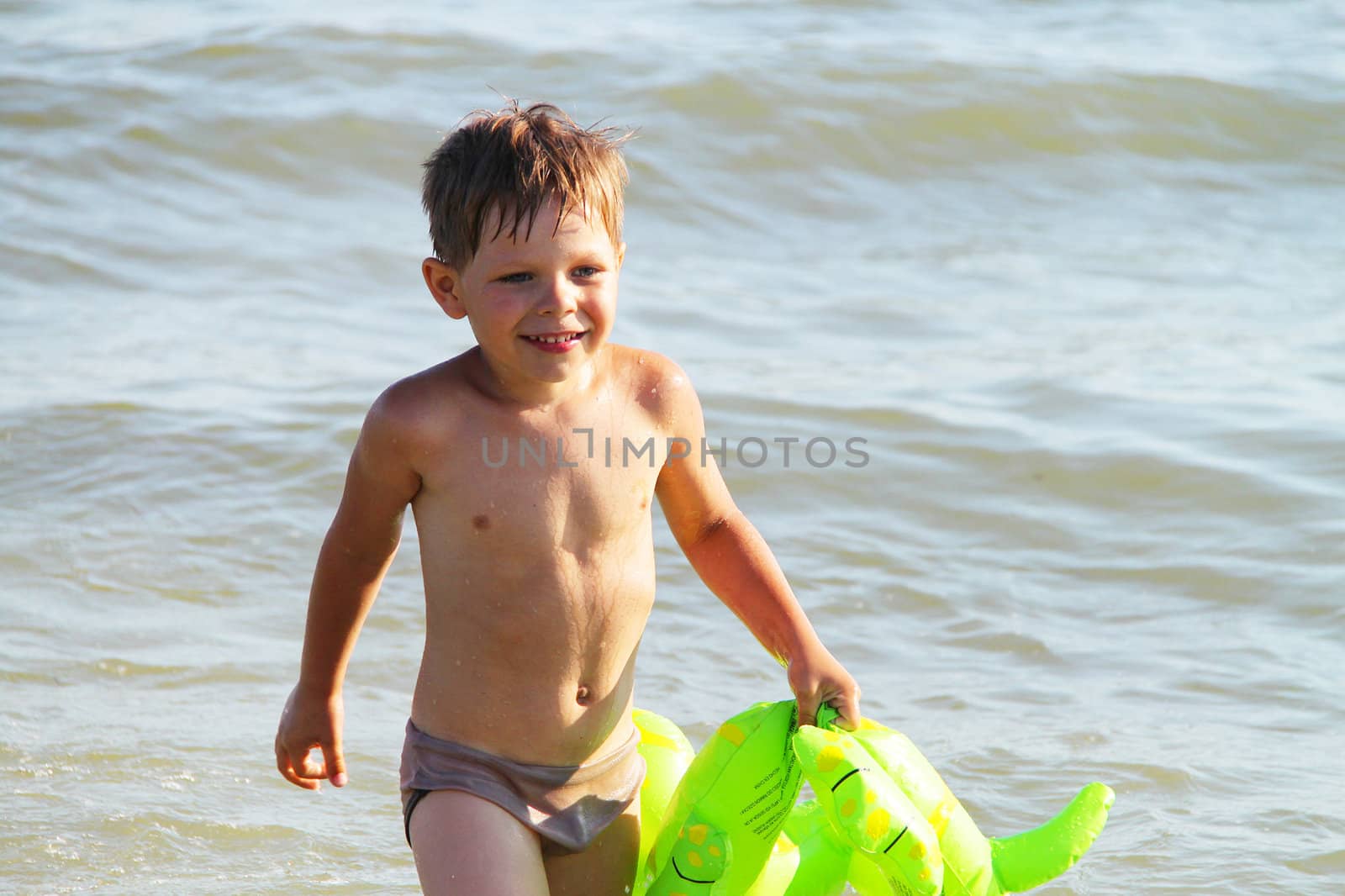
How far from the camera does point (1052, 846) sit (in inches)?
95.9

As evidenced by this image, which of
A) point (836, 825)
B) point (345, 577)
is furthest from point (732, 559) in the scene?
point (345, 577)

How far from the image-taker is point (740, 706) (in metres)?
4.01

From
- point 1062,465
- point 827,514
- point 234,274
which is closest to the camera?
point 827,514

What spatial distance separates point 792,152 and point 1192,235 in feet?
8.42

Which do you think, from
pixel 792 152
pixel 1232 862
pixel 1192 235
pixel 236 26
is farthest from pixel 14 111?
pixel 1232 862

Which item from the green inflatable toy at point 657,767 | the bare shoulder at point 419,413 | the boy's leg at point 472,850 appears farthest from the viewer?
the green inflatable toy at point 657,767

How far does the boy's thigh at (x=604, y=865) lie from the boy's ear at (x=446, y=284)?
2.94ft

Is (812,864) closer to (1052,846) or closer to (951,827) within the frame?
(951,827)

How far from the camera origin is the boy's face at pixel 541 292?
2355 millimetres

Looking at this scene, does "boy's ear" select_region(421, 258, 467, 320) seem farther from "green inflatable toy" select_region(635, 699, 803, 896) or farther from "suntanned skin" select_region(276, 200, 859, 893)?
"green inflatable toy" select_region(635, 699, 803, 896)

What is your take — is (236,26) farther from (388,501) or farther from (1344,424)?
(388,501)

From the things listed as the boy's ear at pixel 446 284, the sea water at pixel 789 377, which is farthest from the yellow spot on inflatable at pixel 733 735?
the sea water at pixel 789 377

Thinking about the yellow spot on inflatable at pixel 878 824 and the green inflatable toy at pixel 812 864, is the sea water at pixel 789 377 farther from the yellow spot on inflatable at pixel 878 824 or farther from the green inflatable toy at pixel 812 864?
the yellow spot on inflatable at pixel 878 824

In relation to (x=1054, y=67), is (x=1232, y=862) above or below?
below
